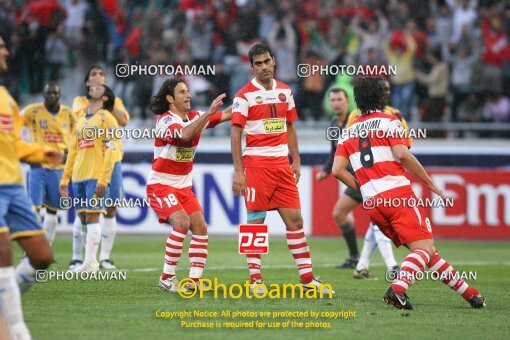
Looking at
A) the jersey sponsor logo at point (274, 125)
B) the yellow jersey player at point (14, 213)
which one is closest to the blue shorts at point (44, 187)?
the jersey sponsor logo at point (274, 125)

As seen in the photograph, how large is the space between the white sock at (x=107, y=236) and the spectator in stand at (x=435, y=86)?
9270 mm

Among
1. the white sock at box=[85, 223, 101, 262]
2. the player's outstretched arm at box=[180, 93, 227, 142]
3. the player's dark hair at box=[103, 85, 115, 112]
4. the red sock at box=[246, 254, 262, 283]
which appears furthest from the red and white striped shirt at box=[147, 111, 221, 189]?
the player's dark hair at box=[103, 85, 115, 112]

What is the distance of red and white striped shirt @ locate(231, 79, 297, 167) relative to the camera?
1061 cm

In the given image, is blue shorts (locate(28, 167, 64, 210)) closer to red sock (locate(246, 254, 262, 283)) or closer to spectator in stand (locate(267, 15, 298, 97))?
red sock (locate(246, 254, 262, 283))

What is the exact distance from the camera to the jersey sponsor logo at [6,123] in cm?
739

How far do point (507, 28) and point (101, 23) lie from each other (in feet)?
30.0

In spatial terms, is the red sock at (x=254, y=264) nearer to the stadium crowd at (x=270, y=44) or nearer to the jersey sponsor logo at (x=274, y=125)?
the jersey sponsor logo at (x=274, y=125)

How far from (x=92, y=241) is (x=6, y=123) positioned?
18.2 ft

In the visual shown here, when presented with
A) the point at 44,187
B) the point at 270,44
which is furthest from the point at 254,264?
the point at 270,44

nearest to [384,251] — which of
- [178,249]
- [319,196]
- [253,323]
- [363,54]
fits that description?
[178,249]

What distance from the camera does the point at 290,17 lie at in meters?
21.6

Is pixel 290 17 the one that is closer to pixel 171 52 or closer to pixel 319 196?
pixel 171 52

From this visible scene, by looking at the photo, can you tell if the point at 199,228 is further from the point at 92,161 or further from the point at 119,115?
the point at 119,115

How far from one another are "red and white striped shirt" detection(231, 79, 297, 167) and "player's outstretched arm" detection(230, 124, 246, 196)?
0.11 meters
